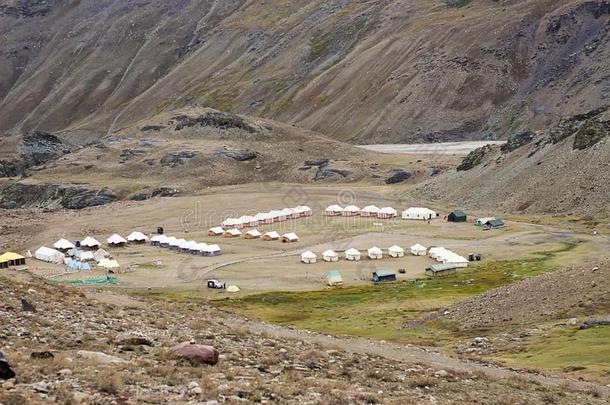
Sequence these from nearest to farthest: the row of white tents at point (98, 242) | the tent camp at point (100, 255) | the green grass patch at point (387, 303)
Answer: the green grass patch at point (387, 303) < the tent camp at point (100, 255) < the row of white tents at point (98, 242)

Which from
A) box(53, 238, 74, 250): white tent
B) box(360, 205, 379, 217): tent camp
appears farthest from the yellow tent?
box(360, 205, 379, 217): tent camp

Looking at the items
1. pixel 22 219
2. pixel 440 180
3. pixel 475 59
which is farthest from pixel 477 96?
pixel 22 219

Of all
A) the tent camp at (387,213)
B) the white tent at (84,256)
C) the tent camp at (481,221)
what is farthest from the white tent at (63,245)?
the tent camp at (481,221)

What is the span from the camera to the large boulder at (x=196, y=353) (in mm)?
24828

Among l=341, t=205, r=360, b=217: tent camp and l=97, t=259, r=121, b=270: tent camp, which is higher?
l=341, t=205, r=360, b=217: tent camp

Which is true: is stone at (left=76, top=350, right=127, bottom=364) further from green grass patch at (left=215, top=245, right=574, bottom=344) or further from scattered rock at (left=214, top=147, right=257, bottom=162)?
scattered rock at (left=214, top=147, right=257, bottom=162)

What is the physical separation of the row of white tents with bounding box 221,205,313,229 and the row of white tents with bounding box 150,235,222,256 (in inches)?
441

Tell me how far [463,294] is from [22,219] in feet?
271

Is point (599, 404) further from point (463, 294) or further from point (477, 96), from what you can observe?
point (477, 96)

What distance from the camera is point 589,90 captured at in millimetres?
168250

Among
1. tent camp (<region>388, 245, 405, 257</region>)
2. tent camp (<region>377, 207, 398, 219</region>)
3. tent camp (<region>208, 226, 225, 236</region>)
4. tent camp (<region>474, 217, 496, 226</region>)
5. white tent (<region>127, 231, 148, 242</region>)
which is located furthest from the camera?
tent camp (<region>377, 207, 398, 219</region>)

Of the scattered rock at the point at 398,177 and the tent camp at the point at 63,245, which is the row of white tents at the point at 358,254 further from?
the scattered rock at the point at 398,177

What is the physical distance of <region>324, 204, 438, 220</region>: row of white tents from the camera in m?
109

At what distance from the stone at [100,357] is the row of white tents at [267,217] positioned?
83429 mm
